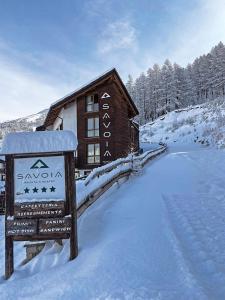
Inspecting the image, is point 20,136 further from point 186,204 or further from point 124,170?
point 124,170

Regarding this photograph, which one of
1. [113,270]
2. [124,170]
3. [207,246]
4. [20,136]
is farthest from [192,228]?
[124,170]

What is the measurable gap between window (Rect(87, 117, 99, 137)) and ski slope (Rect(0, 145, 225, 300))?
2305 cm

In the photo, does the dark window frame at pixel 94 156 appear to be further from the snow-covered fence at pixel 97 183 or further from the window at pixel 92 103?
the snow-covered fence at pixel 97 183

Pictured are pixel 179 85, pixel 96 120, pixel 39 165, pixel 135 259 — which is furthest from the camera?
pixel 179 85

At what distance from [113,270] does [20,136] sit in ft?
9.68

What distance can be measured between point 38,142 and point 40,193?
3.14 feet

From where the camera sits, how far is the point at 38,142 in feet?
20.9

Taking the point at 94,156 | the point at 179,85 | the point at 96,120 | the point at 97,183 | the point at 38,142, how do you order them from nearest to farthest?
the point at 38,142, the point at 97,183, the point at 94,156, the point at 96,120, the point at 179,85

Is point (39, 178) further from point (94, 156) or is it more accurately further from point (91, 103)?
point (91, 103)

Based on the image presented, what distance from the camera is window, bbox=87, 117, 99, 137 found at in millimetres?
32844

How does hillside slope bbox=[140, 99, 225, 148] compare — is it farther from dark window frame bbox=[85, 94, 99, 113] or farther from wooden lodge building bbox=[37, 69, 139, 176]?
dark window frame bbox=[85, 94, 99, 113]

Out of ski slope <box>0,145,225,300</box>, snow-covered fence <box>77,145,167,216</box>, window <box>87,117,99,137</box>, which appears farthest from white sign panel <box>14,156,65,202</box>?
window <box>87,117,99,137</box>

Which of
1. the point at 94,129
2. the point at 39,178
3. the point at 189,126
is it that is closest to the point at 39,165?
the point at 39,178

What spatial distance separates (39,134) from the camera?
6.38 m
